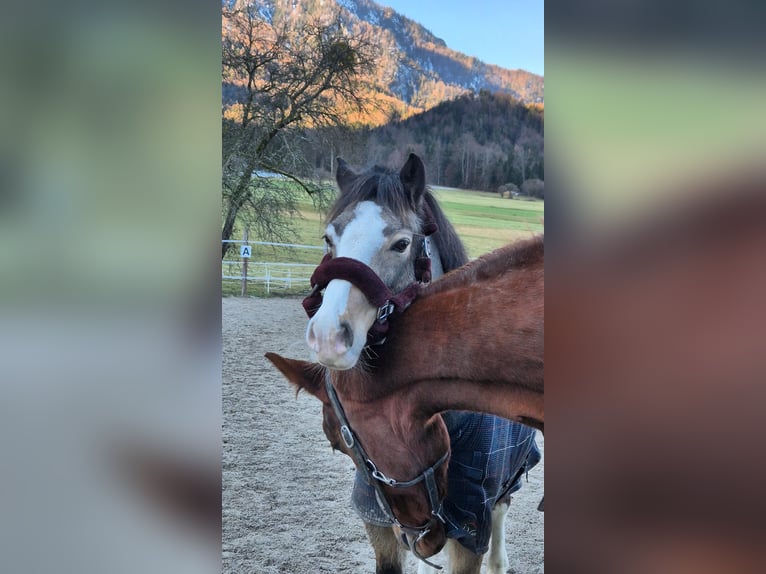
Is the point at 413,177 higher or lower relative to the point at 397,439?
higher

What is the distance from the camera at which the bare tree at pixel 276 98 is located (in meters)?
1.43

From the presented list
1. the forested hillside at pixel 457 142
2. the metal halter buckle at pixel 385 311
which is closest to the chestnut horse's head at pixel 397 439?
the metal halter buckle at pixel 385 311

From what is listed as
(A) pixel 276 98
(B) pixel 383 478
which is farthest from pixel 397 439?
(A) pixel 276 98

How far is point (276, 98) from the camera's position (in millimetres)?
1459

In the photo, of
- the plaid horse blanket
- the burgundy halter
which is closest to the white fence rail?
the burgundy halter

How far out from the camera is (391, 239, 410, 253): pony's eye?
1360 mm

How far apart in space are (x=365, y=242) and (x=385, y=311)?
166 mm

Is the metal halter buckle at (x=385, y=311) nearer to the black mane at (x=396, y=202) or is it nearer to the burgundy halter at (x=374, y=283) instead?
the burgundy halter at (x=374, y=283)
